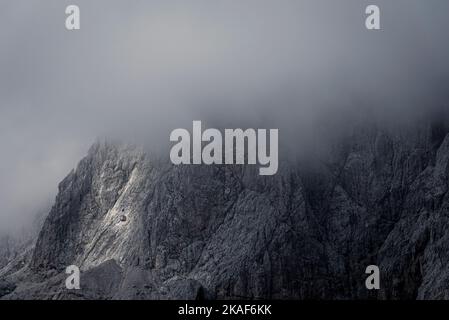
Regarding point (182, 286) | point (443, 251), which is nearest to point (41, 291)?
point (182, 286)

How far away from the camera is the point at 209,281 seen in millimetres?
199500
